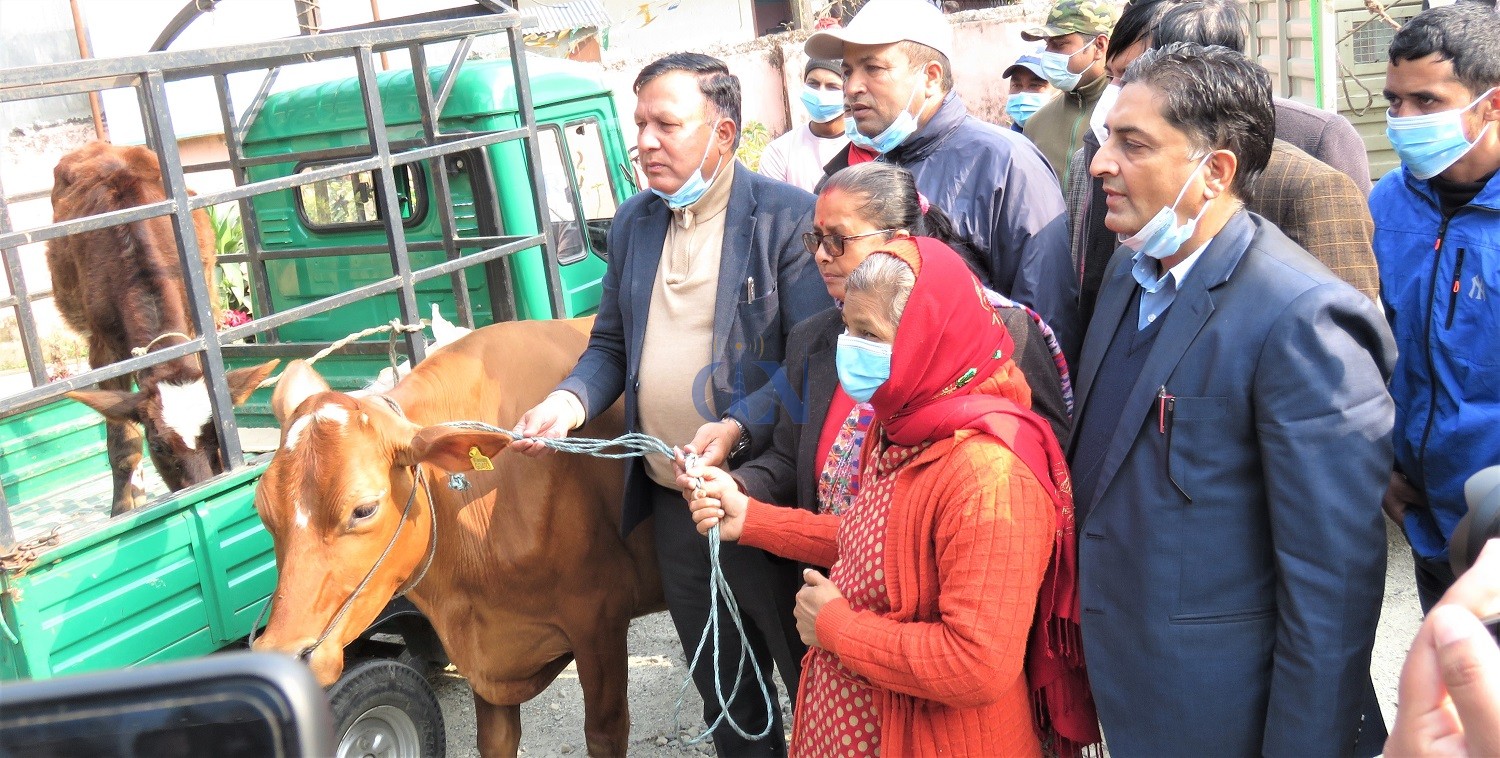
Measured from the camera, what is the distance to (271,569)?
3408 mm

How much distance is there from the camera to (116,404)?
393cm

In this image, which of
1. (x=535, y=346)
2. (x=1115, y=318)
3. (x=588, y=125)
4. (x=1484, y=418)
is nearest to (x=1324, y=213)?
(x=1484, y=418)

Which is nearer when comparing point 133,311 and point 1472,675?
point 1472,675

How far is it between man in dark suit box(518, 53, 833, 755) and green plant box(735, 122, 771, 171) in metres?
9.21

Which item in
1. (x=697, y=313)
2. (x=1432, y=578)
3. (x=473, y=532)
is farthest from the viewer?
(x=473, y=532)

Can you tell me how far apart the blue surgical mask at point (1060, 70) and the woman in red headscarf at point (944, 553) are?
9.50 ft

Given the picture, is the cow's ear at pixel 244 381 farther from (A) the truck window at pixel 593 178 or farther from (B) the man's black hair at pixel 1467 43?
(B) the man's black hair at pixel 1467 43

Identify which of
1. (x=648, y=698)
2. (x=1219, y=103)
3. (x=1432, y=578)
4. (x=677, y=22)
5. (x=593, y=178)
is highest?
(x=677, y=22)

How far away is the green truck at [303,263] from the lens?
2.97 m

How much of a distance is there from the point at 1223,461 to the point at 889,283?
2.03 feet

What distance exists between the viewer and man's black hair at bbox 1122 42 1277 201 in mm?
1995

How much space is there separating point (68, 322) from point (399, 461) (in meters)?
3.85

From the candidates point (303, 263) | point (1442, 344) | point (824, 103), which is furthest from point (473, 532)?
point (824, 103)

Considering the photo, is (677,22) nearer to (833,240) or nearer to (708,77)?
(708,77)
